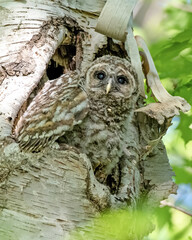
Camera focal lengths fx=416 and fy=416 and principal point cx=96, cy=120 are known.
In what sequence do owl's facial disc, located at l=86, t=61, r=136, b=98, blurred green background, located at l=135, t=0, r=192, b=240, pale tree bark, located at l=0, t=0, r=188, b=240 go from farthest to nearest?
owl's facial disc, located at l=86, t=61, r=136, b=98 < blurred green background, located at l=135, t=0, r=192, b=240 < pale tree bark, located at l=0, t=0, r=188, b=240

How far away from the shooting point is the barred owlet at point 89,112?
2.48m

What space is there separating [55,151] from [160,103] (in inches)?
39.5

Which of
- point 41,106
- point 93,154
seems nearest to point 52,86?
point 41,106

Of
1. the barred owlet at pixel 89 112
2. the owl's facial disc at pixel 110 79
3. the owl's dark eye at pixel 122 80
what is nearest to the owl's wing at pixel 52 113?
the barred owlet at pixel 89 112

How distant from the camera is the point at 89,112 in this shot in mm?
3047

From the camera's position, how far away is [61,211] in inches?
88.1

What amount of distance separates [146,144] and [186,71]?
2.00 feet

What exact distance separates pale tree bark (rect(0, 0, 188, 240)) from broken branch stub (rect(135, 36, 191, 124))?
13 millimetres

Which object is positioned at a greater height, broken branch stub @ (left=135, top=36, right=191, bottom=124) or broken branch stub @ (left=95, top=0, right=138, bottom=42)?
broken branch stub @ (left=95, top=0, right=138, bottom=42)

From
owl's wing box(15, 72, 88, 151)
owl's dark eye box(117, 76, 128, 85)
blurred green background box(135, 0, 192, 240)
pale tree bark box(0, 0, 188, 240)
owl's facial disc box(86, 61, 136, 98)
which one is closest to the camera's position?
pale tree bark box(0, 0, 188, 240)

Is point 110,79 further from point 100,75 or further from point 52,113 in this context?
point 52,113

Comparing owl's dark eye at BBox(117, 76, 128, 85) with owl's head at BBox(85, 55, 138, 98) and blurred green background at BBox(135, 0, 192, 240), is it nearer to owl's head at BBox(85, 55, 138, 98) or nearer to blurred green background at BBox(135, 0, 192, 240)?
owl's head at BBox(85, 55, 138, 98)

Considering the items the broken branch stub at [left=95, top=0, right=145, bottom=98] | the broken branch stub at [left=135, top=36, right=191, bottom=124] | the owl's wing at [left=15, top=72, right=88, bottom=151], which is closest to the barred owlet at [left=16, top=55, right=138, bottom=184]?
the owl's wing at [left=15, top=72, right=88, bottom=151]

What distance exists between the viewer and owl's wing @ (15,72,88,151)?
2395 mm
